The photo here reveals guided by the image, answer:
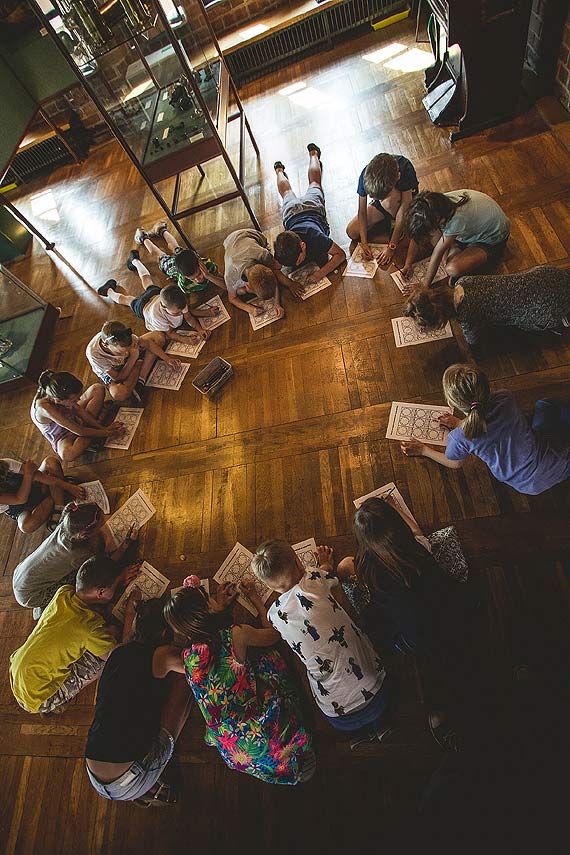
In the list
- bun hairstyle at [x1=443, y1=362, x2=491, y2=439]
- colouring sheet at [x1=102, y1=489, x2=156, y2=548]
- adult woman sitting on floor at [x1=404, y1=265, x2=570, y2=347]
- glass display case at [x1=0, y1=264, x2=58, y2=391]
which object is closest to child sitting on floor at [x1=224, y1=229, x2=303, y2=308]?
adult woman sitting on floor at [x1=404, y1=265, x2=570, y2=347]

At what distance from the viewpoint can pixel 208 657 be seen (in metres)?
1.69

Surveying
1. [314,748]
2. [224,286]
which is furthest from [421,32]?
[314,748]

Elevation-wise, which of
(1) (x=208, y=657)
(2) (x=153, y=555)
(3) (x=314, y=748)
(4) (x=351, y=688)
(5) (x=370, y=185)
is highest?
(5) (x=370, y=185)

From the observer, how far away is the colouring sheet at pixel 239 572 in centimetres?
225

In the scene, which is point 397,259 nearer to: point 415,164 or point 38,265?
point 415,164

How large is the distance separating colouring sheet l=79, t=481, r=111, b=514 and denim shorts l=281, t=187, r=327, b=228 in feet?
7.85

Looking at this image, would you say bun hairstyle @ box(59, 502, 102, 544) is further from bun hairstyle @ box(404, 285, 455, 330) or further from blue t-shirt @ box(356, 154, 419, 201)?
blue t-shirt @ box(356, 154, 419, 201)

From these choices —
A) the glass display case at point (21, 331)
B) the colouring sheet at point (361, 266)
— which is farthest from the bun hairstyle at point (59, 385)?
the colouring sheet at point (361, 266)

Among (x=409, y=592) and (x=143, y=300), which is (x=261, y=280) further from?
(x=409, y=592)

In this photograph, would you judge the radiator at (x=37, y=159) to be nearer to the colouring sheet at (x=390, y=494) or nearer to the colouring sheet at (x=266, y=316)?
the colouring sheet at (x=266, y=316)

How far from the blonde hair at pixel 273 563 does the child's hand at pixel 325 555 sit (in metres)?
0.42

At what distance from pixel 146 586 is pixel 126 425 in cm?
120

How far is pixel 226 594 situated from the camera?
87.6 inches

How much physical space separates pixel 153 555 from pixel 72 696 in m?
0.79
